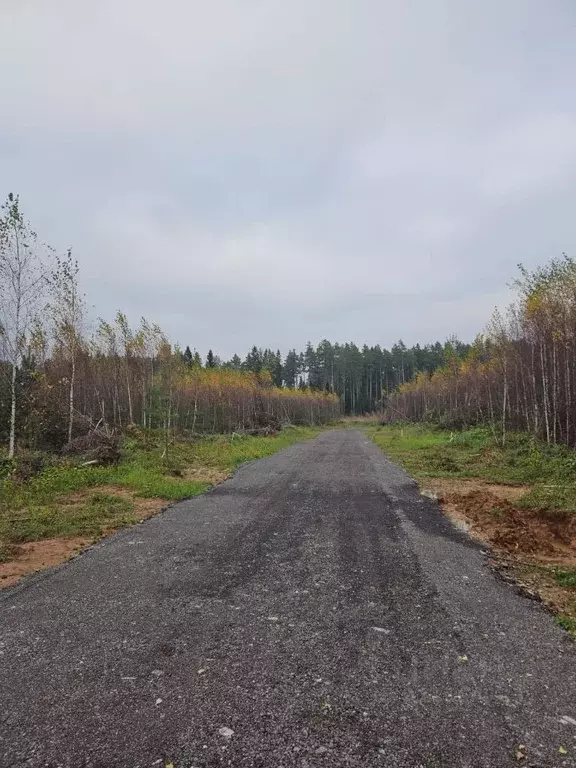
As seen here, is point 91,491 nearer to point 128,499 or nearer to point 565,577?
point 128,499

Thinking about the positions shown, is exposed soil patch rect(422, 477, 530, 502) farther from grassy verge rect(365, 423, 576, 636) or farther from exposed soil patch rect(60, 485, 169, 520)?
exposed soil patch rect(60, 485, 169, 520)

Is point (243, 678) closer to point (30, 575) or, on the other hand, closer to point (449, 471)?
point (30, 575)

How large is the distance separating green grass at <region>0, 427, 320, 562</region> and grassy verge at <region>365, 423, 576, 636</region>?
6.33 m

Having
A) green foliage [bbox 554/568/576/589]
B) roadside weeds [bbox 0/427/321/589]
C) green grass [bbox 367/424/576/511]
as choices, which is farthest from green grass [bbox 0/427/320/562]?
green grass [bbox 367/424/576/511]

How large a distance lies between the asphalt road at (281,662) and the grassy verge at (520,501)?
1.86 feet

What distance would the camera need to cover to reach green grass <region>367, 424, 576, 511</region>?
33.9ft

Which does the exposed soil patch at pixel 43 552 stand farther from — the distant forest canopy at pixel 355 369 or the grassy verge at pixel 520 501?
the distant forest canopy at pixel 355 369


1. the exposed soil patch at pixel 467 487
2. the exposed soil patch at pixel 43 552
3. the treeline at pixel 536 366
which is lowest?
the exposed soil patch at pixel 467 487

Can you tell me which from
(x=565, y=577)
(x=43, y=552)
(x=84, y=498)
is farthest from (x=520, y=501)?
(x=84, y=498)

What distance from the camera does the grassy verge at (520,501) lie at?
19.0 feet

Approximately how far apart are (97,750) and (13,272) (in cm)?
1481

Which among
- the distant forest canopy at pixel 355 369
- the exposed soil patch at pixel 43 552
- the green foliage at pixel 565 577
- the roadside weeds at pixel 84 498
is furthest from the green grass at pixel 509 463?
the distant forest canopy at pixel 355 369

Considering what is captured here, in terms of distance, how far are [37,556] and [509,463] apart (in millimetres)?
14242

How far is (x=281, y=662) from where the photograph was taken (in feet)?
11.9
